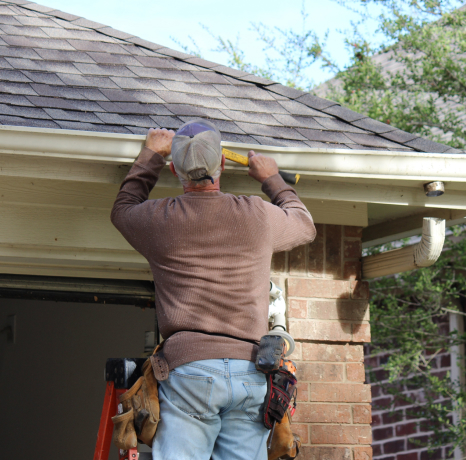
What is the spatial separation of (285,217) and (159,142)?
690 mm

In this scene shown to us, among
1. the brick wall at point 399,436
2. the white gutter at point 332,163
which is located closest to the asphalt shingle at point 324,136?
the white gutter at point 332,163

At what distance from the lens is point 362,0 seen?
775 centimetres

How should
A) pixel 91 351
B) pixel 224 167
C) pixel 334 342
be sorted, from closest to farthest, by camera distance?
pixel 224 167, pixel 334 342, pixel 91 351

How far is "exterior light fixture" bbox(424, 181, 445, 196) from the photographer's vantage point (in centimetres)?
322

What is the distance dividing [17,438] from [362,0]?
6.69m

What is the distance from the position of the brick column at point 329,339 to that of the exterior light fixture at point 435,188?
0.52 m

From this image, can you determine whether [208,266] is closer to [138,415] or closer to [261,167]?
[138,415]

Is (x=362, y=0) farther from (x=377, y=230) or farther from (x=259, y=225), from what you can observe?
(x=259, y=225)

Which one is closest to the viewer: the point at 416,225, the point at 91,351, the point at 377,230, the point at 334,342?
the point at 334,342

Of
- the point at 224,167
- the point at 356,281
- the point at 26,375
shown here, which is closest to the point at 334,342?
the point at 356,281

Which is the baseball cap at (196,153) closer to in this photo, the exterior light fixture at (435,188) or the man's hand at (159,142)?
the man's hand at (159,142)

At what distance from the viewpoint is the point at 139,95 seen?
12.2 ft

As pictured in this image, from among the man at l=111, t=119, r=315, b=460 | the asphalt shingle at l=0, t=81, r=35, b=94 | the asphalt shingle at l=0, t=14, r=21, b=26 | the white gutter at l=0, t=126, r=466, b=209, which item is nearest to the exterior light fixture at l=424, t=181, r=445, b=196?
the white gutter at l=0, t=126, r=466, b=209

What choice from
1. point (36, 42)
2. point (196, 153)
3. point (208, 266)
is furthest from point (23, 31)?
point (208, 266)
